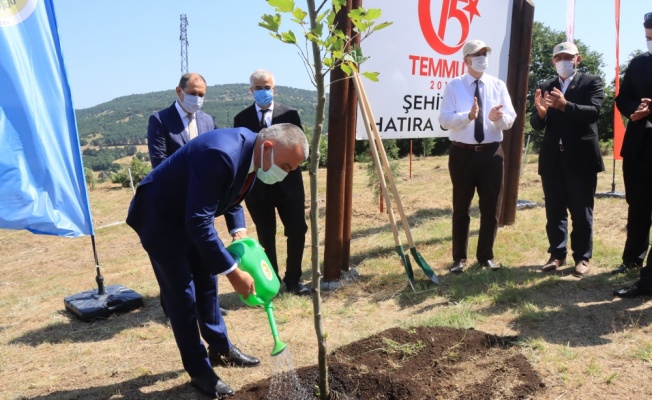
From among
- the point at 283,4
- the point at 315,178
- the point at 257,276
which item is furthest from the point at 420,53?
the point at 283,4

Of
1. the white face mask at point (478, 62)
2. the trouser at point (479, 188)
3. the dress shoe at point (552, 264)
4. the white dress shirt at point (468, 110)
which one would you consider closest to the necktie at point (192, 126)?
the white dress shirt at point (468, 110)

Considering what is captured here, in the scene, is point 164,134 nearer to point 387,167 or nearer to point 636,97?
point 387,167

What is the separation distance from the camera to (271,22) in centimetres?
208

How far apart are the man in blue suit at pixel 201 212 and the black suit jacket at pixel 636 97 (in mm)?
3154

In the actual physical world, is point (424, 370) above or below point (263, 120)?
below

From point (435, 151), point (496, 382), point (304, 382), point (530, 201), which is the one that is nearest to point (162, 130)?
point (304, 382)

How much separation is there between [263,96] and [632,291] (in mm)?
3449

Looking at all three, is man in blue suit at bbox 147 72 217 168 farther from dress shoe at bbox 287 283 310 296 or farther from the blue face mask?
dress shoe at bbox 287 283 310 296

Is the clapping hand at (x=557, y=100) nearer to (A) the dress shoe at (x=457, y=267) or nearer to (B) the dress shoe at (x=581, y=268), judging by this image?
(B) the dress shoe at (x=581, y=268)

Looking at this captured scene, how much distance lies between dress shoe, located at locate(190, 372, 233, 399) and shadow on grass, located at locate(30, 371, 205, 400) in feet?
0.28

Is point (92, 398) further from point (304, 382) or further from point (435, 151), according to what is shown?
point (435, 151)

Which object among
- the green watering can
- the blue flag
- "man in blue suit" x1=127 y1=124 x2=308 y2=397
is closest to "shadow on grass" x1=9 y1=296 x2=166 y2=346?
the blue flag

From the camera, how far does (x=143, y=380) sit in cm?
346

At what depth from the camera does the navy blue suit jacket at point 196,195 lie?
8.55 ft
